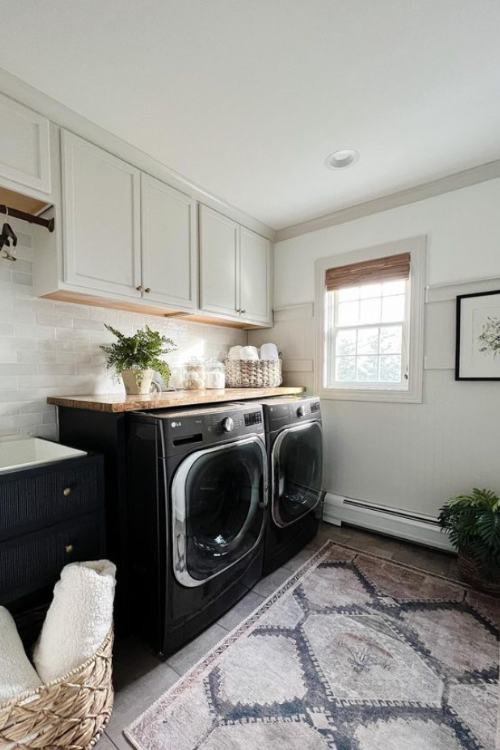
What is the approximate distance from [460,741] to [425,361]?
1783mm

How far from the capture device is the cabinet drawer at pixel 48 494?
3.81ft

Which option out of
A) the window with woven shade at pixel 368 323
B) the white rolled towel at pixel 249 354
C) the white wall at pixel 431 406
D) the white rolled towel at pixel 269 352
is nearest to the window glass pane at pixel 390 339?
the window with woven shade at pixel 368 323

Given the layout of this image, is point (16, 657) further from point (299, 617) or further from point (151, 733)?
point (299, 617)

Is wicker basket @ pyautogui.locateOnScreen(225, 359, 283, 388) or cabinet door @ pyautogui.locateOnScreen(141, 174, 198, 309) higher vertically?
cabinet door @ pyautogui.locateOnScreen(141, 174, 198, 309)

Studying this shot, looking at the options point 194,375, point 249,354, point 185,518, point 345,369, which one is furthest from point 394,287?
point 185,518

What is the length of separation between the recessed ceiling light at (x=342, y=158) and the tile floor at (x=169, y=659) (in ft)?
A: 8.00

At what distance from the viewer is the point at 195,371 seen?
7.17 ft

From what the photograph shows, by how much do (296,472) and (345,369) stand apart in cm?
95

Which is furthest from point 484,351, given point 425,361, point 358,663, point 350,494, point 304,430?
point 358,663

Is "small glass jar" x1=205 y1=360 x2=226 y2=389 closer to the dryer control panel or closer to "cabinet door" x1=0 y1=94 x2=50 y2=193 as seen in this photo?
the dryer control panel

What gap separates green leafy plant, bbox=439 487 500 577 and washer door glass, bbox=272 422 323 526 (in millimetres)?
794

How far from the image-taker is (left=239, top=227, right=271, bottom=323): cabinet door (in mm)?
2586

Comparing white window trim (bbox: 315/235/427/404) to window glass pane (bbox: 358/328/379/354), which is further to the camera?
window glass pane (bbox: 358/328/379/354)

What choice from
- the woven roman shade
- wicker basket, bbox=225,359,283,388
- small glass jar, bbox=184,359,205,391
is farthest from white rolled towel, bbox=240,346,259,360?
the woven roman shade
